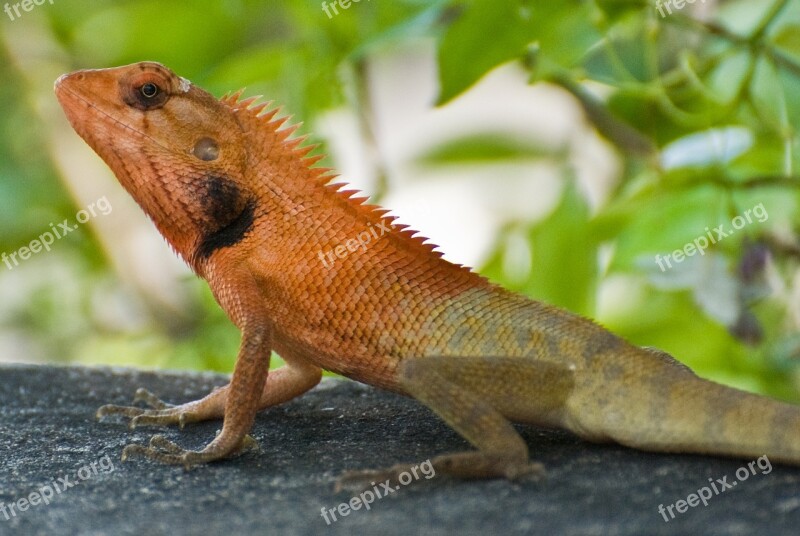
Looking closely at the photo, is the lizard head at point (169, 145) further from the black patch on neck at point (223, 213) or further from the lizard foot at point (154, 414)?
the lizard foot at point (154, 414)

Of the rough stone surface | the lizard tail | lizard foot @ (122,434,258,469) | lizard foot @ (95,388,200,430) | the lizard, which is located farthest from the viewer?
lizard foot @ (95,388,200,430)

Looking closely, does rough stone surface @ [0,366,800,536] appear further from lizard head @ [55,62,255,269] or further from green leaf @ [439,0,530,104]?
green leaf @ [439,0,530,104]

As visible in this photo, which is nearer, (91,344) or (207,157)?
(207,157)

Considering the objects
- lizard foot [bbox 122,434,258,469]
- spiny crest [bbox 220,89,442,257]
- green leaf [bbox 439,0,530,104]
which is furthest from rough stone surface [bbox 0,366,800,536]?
green leaf [bbox 439,0,530,104]

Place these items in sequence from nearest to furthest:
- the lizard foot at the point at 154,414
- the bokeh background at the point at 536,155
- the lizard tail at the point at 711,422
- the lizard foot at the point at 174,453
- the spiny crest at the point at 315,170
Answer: the lizard tail at the point at 711,422 → the lizard foot at the point at 174,453 → the spiny crest at the point at 315,170 → the lizard foot at the point at 154,414 → the bokeh background at the point at 536,155

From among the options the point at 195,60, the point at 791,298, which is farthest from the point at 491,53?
the point at 195,60

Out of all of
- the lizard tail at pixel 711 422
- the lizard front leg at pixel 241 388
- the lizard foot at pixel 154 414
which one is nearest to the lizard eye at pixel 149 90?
the lizard front leg at pixel 241 388

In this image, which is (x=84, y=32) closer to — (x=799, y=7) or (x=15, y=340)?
(x=15, y=340)

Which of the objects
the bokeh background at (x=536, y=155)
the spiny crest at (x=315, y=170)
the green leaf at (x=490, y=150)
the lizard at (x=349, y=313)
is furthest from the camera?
the green leaf at (x=490, y=150)
